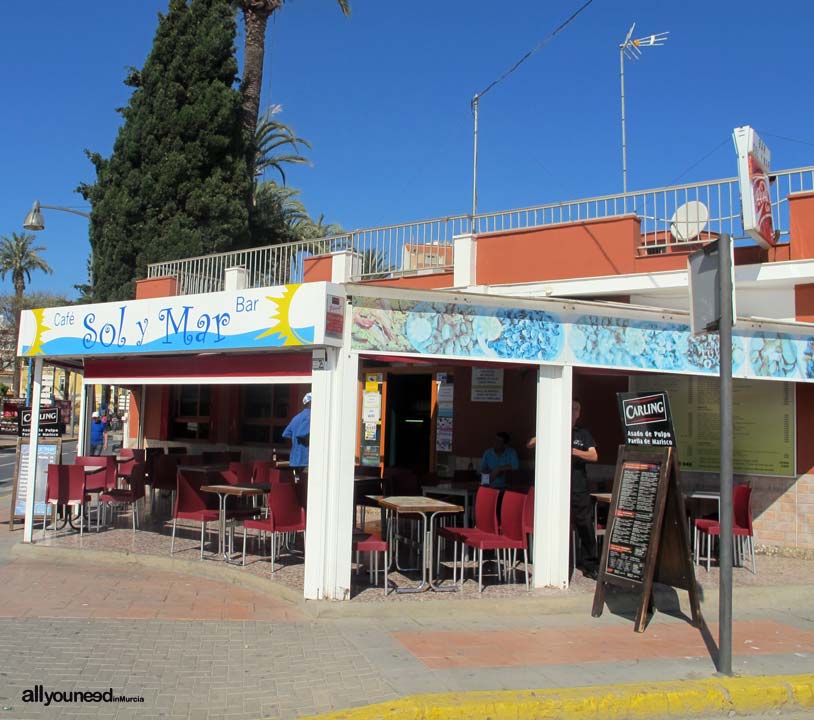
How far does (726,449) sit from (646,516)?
161 centimetres

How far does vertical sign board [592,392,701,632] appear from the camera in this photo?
22.5ft

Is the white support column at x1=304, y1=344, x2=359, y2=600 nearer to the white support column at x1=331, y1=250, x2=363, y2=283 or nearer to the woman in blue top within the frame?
the woman in blue top

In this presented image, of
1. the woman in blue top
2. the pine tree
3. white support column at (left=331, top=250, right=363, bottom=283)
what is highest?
the pine tree

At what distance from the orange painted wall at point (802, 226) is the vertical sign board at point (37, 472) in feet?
33.8

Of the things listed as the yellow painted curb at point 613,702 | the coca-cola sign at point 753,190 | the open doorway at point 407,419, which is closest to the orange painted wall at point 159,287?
the open doorway at point 407,419

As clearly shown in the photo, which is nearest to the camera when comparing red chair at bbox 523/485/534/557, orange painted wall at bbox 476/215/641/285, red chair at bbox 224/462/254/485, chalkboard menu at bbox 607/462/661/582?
chalkboard menu at bbox 607/462/661/582

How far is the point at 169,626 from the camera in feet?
21.6

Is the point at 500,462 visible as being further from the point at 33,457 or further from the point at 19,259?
the point at 19,259

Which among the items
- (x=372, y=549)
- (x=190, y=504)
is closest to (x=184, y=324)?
(x=190, y=504)

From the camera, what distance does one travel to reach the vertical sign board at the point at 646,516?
270 inches

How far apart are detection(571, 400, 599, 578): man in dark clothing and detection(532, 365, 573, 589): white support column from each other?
1.09 ft

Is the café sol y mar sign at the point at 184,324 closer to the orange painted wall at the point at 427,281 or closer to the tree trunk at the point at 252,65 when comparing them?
the orange painted wall at the point at 427,281

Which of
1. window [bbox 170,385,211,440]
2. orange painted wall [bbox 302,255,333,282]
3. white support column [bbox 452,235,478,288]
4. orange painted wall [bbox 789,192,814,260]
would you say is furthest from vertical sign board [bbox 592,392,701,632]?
window [bbox 170,385,211,440]

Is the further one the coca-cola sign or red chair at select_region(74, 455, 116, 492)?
red chair at select_region(74, 455, 116, 492)
